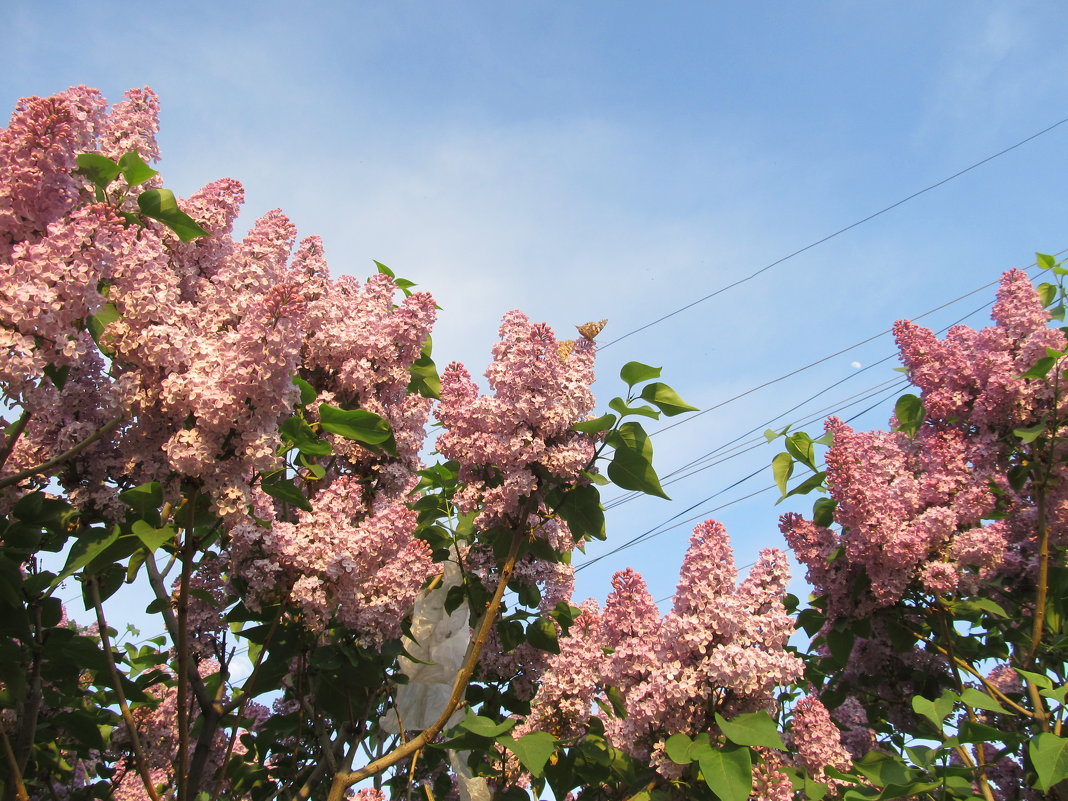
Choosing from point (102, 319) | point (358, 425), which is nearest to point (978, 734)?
point (358, 425)

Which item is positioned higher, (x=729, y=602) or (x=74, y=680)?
(x=74, y=680)

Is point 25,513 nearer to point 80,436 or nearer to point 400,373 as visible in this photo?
point 80,436

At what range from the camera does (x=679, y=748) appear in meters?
2.92

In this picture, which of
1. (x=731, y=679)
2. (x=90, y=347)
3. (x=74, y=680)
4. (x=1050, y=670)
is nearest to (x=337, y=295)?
(x=90, y=347)

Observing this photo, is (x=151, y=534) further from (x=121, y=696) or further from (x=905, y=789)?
(x=905, y=789)

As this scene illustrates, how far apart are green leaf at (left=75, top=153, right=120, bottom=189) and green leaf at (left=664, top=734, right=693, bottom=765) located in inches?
110

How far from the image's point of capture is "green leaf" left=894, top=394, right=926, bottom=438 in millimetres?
4672

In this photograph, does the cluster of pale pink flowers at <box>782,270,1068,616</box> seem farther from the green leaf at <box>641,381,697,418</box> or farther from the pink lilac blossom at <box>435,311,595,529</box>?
the pink lilac blossom at <box>435,311,595,529</box>

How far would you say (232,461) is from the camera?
2535mm

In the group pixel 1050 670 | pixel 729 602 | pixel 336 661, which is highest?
pixel 336 661

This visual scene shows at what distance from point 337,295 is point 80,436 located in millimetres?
1242

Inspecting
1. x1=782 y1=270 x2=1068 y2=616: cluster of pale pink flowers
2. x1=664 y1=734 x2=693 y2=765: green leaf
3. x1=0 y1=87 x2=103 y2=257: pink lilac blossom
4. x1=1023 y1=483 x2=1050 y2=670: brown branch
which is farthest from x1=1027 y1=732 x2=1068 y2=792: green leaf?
x1=0 y1=87 x2=103 y2=257: pink lilac blossom

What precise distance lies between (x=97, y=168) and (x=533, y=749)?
2523mm

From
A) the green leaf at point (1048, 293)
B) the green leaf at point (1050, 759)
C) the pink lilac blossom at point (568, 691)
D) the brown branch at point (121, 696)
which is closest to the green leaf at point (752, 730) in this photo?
the pink lilac blossom at point (568, 691)
